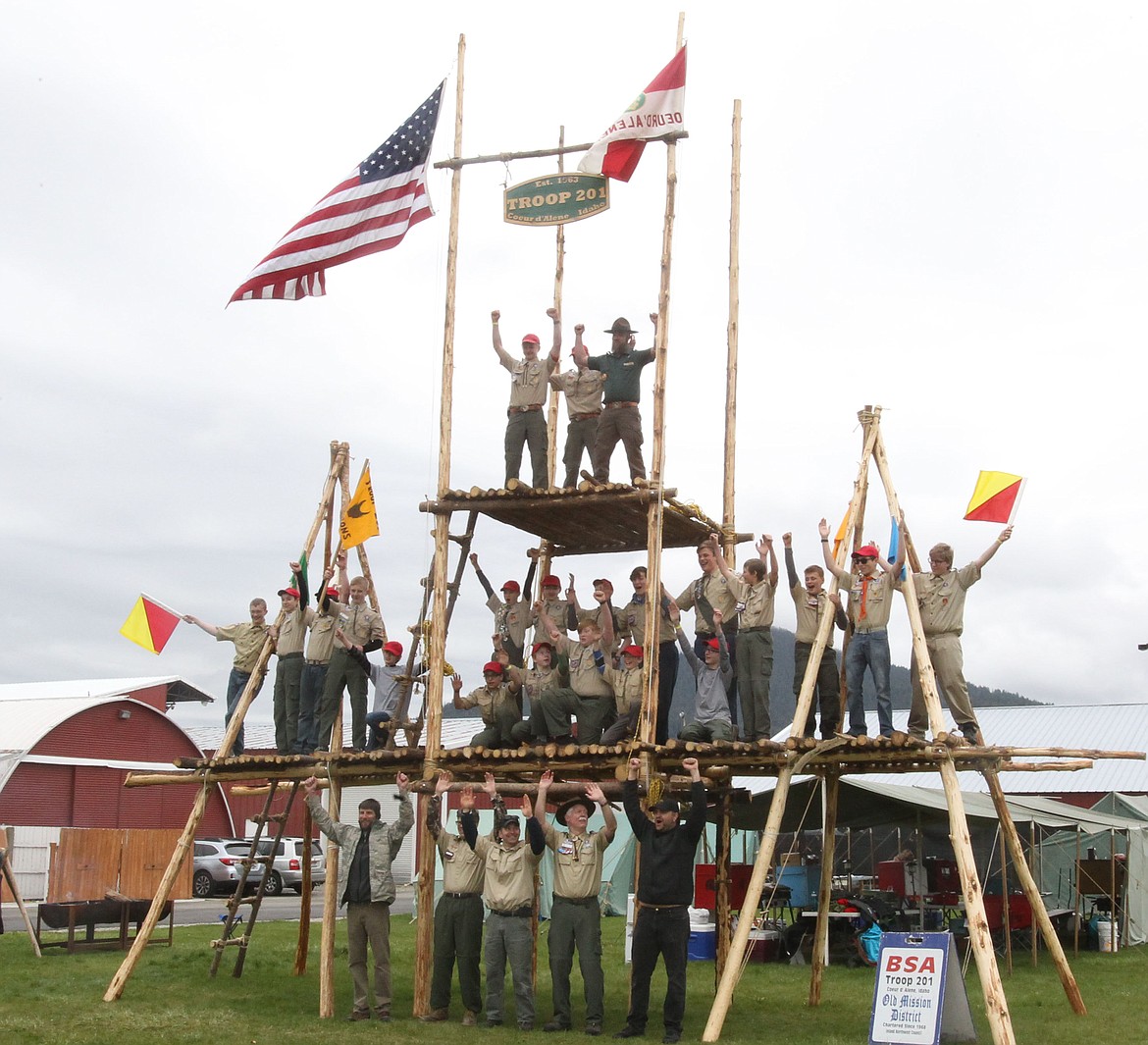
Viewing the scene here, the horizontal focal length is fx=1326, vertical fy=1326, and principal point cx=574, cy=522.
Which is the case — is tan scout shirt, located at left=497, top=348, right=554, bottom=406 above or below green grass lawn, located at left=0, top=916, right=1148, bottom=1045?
above

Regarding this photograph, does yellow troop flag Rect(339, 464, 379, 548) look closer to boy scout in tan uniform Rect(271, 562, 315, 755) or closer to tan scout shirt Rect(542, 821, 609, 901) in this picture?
boy scout in tan uniform Rect(271, 562, 315, 755)

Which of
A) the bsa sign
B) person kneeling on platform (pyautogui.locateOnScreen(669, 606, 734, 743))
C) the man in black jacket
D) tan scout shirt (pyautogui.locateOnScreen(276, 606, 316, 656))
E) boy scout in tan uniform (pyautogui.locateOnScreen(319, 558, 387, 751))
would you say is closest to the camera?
the man in black jacket

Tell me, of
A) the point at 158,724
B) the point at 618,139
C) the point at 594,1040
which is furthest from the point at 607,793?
the point at 158,724

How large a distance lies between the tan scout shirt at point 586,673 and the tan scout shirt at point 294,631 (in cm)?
370

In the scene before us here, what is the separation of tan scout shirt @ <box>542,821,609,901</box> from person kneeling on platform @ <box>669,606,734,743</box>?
1.62 m

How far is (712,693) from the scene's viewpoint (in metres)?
14.0

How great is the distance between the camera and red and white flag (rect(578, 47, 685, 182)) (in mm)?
14086

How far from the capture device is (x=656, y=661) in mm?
13664

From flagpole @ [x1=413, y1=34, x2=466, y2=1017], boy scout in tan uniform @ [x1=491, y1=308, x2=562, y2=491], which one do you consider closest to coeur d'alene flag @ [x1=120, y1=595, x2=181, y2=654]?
flagpole @ [x1=413, y1=34, x2=466, y2=1017]

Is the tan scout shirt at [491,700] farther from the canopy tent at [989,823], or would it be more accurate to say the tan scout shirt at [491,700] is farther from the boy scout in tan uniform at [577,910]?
the canopy tent at [989,823]

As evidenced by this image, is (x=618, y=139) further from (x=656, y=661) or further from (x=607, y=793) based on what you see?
(x=607, y=793)

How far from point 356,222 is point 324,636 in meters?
4.93

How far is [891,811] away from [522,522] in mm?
10340

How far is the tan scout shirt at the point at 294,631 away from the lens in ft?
53.3
